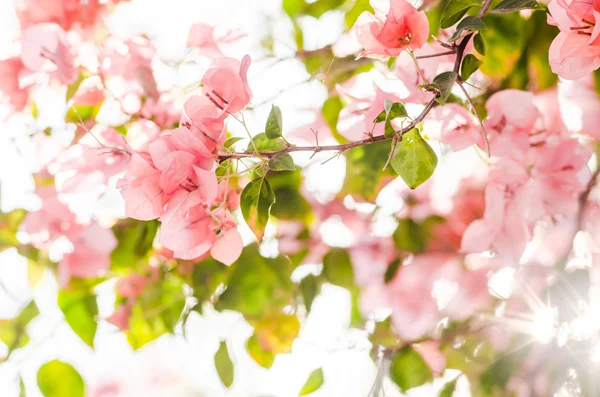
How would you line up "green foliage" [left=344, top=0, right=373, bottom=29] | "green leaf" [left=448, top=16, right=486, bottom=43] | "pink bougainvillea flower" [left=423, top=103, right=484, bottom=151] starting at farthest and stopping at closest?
"green foliage" [left=344, top=0, right=373, bottom=29] → "pink bougainvillea flower" [left=423, top=103, right=484, bottom=151] → "green leaf" [left=448, top=16, right=486, bottom=43]

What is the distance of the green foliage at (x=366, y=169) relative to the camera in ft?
1.63

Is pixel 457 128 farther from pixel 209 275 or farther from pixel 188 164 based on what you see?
pixel 209 275

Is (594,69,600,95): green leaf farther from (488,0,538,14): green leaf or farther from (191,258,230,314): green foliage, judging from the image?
(191,258,230,314): green foliage

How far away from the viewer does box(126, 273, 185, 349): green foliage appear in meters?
0.65

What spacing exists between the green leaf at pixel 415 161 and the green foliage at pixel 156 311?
0.45 m

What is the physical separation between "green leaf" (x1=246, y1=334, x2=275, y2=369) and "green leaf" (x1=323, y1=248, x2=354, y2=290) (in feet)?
0.37

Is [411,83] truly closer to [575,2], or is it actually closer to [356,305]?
[575,2]

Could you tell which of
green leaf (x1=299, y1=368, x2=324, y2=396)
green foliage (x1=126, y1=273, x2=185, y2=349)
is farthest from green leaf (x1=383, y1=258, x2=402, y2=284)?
green foliage (x1=126, y1=273, x2=185, y2=349)

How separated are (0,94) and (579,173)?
2.03ft

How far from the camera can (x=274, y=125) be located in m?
0.29

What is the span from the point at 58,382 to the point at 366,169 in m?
0.45

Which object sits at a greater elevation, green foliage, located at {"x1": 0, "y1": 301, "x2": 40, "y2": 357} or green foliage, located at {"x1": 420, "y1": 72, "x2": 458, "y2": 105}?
green foliage, located at {"x1": 420, "y1": 72, "x2": 458, "y2": 105}

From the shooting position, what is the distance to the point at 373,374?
2.11ft

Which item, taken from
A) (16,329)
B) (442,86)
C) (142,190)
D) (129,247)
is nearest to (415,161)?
(442,86)
